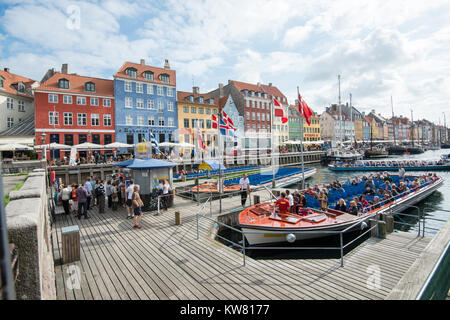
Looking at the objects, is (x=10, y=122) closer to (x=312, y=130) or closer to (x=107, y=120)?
(x=107, y=120)

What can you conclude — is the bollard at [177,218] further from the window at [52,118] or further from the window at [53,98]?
the window at [53,98]

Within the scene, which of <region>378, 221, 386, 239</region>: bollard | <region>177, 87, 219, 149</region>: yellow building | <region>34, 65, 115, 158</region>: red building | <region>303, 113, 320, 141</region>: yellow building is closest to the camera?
<region>378, 221, 386, 239</region>: bollard

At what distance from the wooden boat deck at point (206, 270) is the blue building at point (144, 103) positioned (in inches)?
1264

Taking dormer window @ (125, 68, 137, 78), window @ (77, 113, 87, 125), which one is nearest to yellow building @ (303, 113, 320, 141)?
dormer window @ (125, 68, 137, 78)

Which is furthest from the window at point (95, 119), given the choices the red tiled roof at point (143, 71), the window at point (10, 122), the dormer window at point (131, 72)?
the window at point (10, 122)

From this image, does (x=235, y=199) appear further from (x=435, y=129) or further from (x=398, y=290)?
(x=435, y=129)

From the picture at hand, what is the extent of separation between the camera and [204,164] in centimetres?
1544

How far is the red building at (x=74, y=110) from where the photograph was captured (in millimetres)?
33500

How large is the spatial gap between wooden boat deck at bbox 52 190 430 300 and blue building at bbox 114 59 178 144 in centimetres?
3209

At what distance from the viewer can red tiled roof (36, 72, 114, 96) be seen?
113 ft

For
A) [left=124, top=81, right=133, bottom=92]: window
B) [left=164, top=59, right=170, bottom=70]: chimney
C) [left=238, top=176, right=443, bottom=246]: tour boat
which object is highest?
[left=164, top=59, right=170, bottom=70]: chimney

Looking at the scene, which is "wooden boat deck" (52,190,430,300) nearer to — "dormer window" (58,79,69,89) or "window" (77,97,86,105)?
"window" (77,97,86,105)
